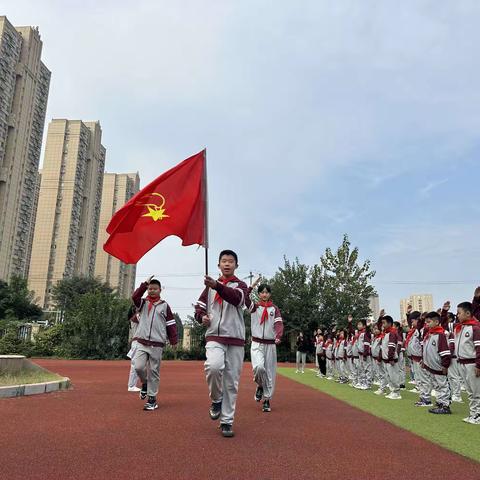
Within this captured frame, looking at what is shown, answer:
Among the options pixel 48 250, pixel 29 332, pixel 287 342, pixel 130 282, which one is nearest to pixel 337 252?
pixel 287 342

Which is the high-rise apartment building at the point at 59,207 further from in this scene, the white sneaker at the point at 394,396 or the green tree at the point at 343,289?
the white sneaker at the point at 394,396

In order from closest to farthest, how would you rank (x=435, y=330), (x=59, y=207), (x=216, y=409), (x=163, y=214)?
1. (x=216, y=409)
2. (x=163, y=214)
3. (x=435, y=330)
4. (x=59, y=207)

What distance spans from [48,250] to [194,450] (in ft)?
200

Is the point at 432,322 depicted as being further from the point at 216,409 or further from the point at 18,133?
the point at 18,133

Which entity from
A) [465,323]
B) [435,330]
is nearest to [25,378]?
[435,330]

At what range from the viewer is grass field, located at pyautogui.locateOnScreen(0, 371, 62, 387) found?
820 centimetres

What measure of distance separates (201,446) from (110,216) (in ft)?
239

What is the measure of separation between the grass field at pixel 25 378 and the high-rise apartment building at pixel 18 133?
138 feet

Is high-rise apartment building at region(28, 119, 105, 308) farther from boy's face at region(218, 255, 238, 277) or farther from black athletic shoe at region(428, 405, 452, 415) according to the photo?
boy's face at region(218, 255, 238, 277)

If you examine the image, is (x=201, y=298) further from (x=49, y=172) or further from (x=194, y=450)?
(x=49, y=172)

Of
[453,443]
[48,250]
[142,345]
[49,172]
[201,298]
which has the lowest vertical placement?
[453,443]

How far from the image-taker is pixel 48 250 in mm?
60031

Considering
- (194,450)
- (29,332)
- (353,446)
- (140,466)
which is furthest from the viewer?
(29,332)

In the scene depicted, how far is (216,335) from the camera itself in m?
5.39
